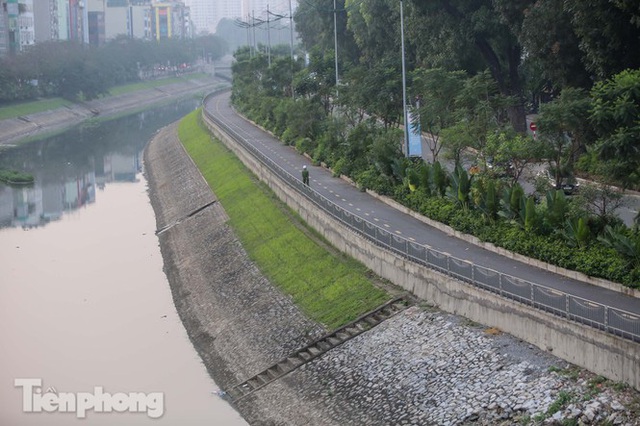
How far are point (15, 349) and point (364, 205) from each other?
17.8 m

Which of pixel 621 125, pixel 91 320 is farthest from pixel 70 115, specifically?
pixel 621 125

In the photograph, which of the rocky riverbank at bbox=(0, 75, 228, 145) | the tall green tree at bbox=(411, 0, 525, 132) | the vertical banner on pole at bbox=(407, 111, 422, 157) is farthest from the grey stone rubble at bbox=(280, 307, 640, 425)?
the rocky riverbank at bbox=(0, 75, 228, 145)

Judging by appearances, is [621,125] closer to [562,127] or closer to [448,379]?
[562,127]

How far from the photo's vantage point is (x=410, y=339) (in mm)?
37125

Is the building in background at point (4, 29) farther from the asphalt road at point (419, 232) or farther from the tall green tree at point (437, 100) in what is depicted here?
the tall green tree at point (437, 100)

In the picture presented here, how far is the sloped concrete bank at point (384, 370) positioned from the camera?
99.0 ft

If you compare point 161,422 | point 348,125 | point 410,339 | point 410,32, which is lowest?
point 161,422

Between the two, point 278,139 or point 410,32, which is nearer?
point 410,32

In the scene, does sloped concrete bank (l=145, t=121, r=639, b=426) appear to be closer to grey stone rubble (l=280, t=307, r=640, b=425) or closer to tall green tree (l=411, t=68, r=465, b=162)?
grey stone rubble (l=280, t=307, r=640, b=425)

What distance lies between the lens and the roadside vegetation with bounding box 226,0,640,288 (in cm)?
4000

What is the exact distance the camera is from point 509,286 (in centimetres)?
3494

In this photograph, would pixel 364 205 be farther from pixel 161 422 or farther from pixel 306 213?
pixel 161 422

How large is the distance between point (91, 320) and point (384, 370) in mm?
19378

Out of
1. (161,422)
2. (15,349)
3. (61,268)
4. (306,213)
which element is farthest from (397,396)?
(61,268)
